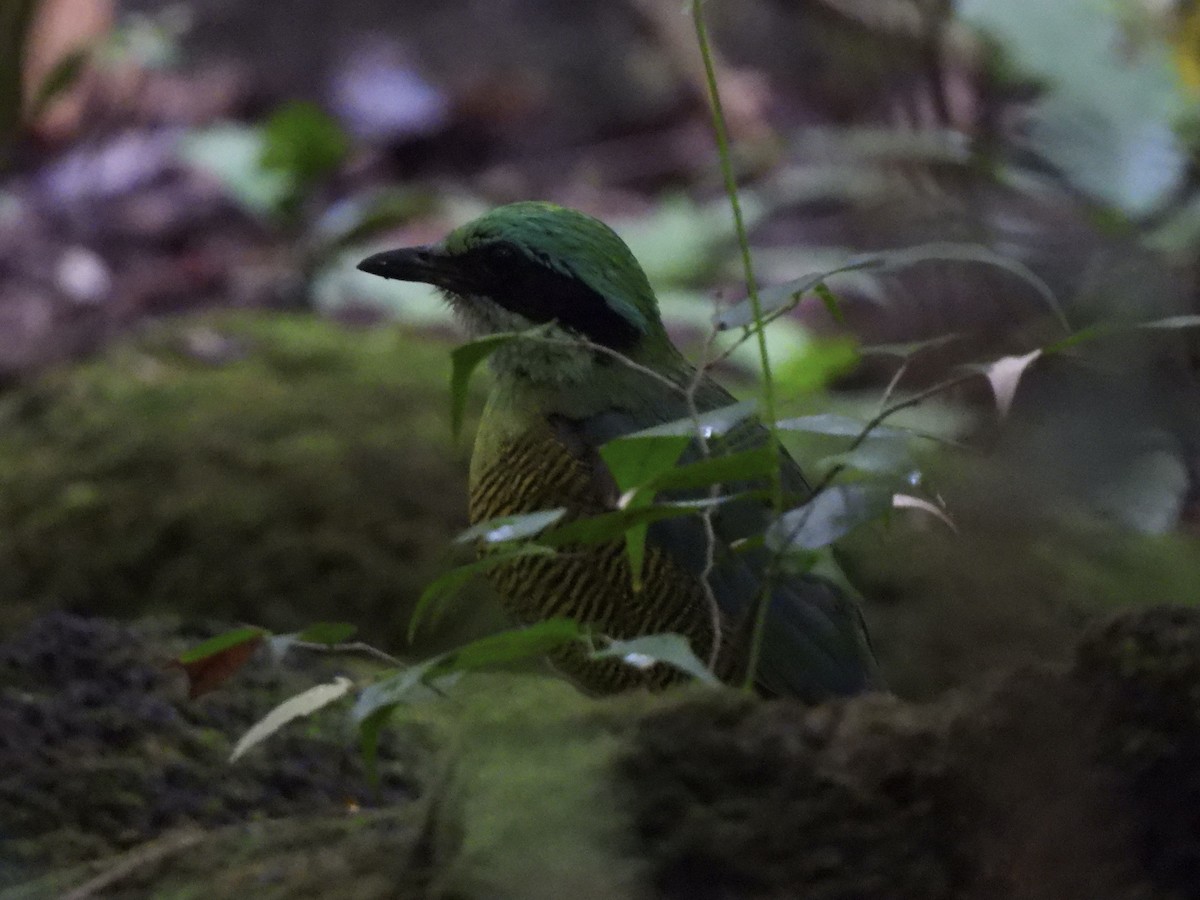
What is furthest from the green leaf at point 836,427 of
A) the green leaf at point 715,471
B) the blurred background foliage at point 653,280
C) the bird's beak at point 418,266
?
the bird's beak at point 418,266

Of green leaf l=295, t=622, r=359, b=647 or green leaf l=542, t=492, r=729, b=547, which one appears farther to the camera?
green leaf l=295, t=622, r=359, b=647

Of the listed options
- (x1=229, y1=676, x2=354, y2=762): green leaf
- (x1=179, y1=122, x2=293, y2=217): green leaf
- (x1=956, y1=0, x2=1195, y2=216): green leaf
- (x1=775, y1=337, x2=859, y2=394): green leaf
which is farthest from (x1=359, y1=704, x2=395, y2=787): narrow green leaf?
(x1=179, y1=122, x2=293, y2=217): green leaf

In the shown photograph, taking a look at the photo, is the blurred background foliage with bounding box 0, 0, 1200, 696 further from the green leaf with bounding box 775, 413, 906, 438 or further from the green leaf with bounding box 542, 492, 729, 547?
the green leaf with bounding box 542, 492, 729, 547

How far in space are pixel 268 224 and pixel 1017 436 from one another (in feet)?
19.0

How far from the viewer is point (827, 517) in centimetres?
156

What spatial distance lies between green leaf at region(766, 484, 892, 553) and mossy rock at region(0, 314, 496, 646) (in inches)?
89.7

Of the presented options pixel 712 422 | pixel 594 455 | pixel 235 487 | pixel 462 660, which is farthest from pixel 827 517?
pixel 235 487

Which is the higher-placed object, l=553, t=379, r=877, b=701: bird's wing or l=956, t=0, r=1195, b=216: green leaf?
Result: l=956, t=0, r=1195, b=216: green leaf

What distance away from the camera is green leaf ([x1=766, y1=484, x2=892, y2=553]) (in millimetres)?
1546

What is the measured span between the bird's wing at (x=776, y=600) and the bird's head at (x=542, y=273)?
0.22 meters

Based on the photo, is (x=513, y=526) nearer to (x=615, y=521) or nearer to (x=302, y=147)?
(x=615, y=521)

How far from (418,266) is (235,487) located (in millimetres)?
1785

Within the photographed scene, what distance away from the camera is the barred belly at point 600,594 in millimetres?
2232

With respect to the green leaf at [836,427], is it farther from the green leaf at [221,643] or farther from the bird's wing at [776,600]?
the green leaf at [221,643]
